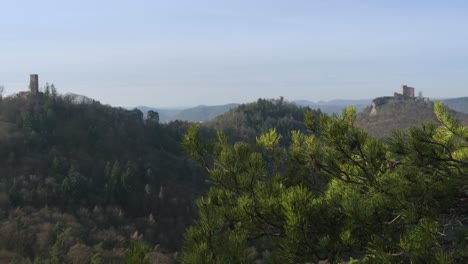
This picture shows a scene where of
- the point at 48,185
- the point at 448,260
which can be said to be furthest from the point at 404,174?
the point at 48,185

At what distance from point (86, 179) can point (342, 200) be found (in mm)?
65865

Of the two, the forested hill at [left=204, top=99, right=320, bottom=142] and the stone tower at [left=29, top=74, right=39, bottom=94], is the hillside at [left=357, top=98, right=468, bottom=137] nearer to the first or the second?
the forested hill at [left=204, top=99, right=320, bottom=142]

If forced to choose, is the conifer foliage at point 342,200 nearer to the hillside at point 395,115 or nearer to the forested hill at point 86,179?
the forested hill at point 86,179

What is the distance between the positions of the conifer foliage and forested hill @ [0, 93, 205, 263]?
35.4m

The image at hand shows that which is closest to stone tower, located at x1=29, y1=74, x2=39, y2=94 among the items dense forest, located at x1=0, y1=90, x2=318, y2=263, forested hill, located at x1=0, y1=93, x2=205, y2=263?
dense forest, located at x1=0, y1=90, x2=318, y2=263

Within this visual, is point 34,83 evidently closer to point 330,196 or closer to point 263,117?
point 263,117

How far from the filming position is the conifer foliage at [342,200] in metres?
4.04

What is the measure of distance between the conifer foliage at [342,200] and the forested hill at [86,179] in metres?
35.4

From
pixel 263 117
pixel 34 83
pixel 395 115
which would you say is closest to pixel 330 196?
pixel 34 83

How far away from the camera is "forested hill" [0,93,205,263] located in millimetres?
50125

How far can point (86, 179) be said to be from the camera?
216 feet

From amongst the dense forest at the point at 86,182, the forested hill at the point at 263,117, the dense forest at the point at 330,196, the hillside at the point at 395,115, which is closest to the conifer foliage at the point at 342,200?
the dense forest at the point at 330,196

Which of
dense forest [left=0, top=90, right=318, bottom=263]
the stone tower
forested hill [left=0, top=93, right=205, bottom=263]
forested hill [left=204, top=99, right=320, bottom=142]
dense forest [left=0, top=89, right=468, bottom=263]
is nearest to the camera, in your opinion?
dense forest [left=0, top=89, right=468, bottom=263]

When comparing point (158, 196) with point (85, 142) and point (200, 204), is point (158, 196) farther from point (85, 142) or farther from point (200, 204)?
point (200, 204)
